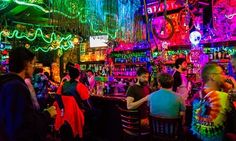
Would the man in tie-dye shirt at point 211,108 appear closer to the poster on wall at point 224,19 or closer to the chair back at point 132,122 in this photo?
the chair back at point 132,122

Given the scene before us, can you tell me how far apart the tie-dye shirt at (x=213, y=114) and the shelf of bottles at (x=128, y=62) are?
644 centimetres

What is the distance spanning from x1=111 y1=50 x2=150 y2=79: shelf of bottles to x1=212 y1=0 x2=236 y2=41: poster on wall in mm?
2864

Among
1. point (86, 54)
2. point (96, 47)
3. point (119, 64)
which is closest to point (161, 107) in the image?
point (119, 64)

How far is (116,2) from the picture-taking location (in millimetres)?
4914

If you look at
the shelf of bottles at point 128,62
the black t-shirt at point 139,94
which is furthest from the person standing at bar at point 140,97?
the shelf of bottles at point 128,62

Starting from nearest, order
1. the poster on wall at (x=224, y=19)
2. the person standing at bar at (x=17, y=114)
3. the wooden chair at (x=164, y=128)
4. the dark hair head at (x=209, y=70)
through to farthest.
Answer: the person standing at bar at (x=17, y=114), the dark hair head at (x=209, y=70), the wooden chair at (x=164, y=128), the poster on wall at (x=224, y=19)

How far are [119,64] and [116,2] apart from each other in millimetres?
5491

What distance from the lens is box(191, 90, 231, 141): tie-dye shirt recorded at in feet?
8.90

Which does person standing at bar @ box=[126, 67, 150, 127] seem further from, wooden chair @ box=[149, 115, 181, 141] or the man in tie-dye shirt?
the man in tie-dye shirt

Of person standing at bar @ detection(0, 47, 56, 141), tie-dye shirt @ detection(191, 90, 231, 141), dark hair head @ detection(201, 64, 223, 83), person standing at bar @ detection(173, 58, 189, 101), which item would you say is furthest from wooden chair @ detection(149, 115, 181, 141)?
person standing at bar @ detection(173, 58, 189, 101)

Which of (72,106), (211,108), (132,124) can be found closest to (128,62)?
(72,106)

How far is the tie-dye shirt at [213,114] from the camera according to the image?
2713mm

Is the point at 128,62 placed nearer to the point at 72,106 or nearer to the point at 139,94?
the point at 72,106

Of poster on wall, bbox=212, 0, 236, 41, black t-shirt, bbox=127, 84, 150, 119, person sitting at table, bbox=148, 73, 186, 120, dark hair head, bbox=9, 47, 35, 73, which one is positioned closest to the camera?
dark hair head, bbox=9, 47, 35, 73
